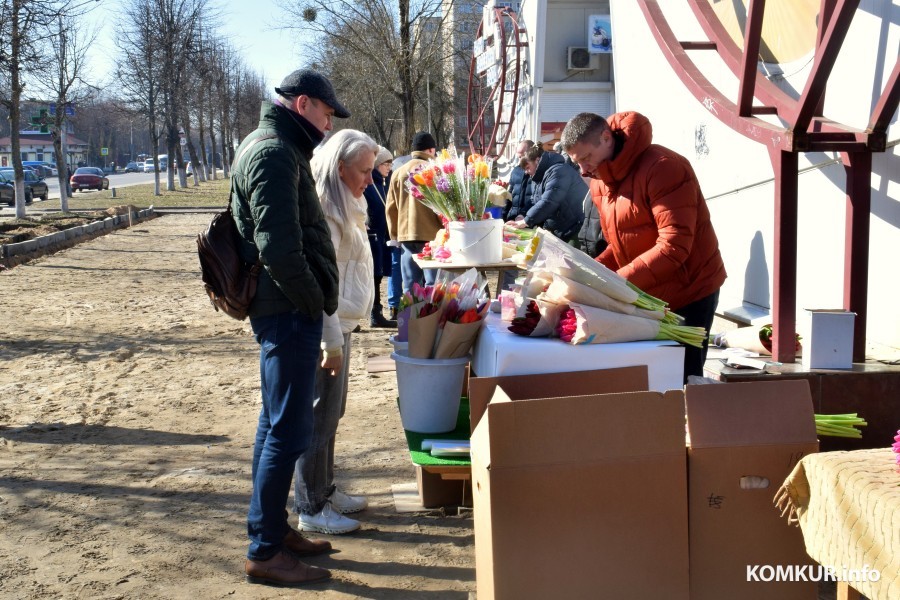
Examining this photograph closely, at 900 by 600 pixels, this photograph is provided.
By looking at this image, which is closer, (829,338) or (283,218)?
(283,218)

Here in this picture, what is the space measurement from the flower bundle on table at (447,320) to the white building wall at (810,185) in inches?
83.2

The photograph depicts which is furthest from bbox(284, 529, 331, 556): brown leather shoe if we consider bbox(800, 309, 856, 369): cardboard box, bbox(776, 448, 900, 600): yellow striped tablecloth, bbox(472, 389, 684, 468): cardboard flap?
bbox(800, 309, 856, 369): cardboard box

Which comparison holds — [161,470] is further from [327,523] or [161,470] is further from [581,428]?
[581,428]

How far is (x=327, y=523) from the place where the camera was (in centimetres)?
395

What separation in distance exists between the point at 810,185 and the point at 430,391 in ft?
9.11

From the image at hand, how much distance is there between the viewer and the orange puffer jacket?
3.80 meters

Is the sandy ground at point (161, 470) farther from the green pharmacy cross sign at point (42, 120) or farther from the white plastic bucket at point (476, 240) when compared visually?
the green pharmacy cross sign at point (42, 120)

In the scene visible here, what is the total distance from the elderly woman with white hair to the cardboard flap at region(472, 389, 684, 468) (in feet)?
3.49

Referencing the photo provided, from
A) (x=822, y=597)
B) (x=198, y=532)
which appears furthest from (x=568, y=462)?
(x=198, y=532)

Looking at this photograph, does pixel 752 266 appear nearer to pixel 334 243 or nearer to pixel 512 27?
pixel 334 243

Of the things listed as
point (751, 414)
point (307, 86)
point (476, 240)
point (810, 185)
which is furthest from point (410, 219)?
point (751, 414)

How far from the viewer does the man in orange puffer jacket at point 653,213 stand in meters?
3.81

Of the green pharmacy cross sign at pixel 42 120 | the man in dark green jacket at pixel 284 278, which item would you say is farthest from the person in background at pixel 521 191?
the green pharmacy cross sign at pixel 42 120

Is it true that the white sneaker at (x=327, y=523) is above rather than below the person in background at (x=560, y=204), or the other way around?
below
